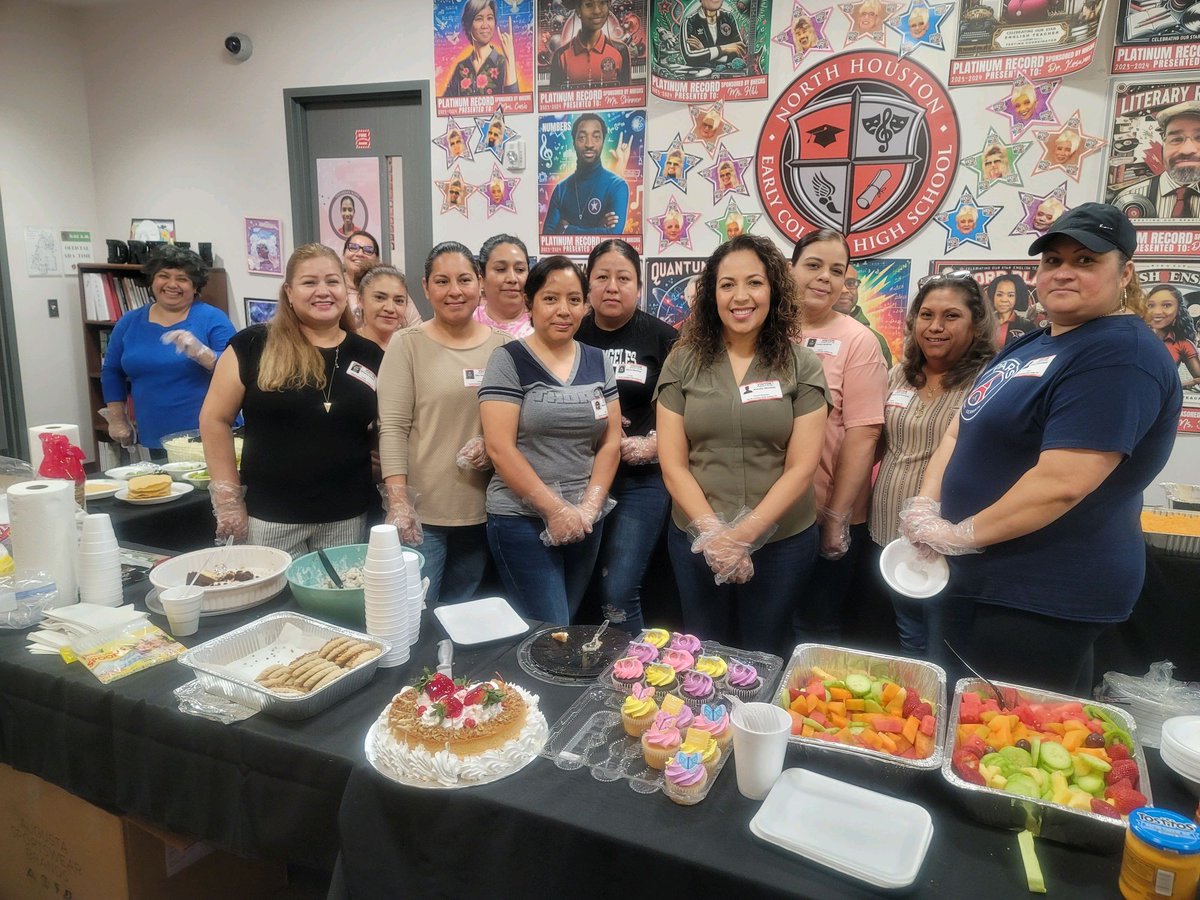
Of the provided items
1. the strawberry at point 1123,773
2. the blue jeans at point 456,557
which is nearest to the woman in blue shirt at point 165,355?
the blue jeans at point 456,557

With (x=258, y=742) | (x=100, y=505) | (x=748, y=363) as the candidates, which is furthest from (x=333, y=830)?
(x=100, y=505)

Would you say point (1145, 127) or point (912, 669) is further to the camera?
point (1145, 127)

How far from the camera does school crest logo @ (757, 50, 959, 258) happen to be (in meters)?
3.30

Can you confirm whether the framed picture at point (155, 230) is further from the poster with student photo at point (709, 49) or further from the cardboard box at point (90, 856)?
the cardboard box at point (90, 856)

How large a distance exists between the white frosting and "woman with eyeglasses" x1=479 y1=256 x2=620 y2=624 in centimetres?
101

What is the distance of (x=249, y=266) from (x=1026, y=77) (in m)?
4.56

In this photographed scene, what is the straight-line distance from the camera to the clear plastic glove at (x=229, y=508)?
2.35 metres

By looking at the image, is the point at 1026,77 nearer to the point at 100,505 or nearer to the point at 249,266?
the point at 100,505

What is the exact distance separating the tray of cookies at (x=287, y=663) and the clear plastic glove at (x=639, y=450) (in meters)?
1.18

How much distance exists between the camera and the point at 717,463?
2154 mm

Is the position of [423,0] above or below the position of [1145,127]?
above

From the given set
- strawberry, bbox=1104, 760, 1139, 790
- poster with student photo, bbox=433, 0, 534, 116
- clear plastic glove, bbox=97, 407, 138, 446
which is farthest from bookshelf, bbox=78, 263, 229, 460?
strawberry, bbox=1104, 760, 1139, 790

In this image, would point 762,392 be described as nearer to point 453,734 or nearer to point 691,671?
point 691,671

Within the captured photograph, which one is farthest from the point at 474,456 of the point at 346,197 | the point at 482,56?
the point at 346,197
